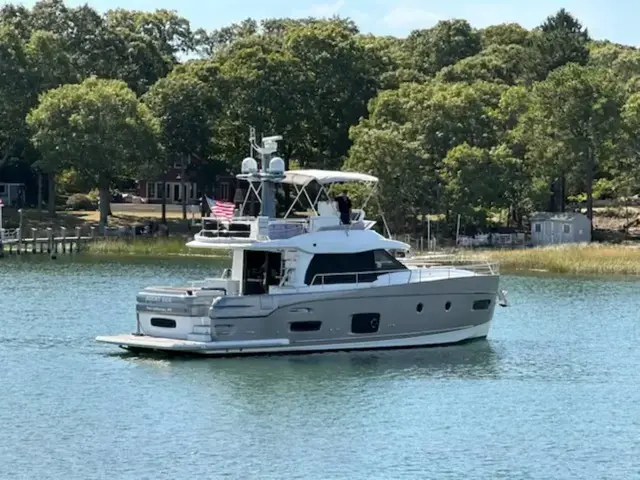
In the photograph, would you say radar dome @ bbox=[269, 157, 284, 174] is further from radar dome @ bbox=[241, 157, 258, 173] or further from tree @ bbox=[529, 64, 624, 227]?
tree @ bbox=[529, 64, 624, 227]

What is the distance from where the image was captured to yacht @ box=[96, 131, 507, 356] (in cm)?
4459

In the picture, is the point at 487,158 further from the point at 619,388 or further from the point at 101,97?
the point at 619,388

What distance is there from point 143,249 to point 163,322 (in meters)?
50.6

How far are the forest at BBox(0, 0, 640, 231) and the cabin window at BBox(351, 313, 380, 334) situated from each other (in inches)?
2017

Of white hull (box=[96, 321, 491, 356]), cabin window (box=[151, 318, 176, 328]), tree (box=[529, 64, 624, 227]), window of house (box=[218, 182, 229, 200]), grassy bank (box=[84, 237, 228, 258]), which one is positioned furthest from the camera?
window of house (box=[218, 182, 229, 200])

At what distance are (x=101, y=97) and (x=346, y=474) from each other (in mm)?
79461

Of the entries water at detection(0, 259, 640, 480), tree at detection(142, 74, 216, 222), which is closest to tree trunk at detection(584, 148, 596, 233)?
tree at detection(142, 74, 216, 222)

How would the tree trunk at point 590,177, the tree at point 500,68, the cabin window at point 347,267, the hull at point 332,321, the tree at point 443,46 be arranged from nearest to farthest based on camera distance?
the hull at point 332,321 < the cabin window at point 347,267 < the tree trunk at point 590,177 < the tree at point 500,68 < the tree at point 443,46

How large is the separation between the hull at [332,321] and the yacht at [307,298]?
1.2 inches

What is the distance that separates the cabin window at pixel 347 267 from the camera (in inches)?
1825

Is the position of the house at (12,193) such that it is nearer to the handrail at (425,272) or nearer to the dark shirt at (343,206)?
the handrail at (425,272)

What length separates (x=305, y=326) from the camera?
45531 mm

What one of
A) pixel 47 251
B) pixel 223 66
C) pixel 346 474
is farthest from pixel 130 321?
pixel 223 66

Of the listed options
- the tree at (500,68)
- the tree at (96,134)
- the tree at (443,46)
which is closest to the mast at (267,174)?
the tree at (96,134)
